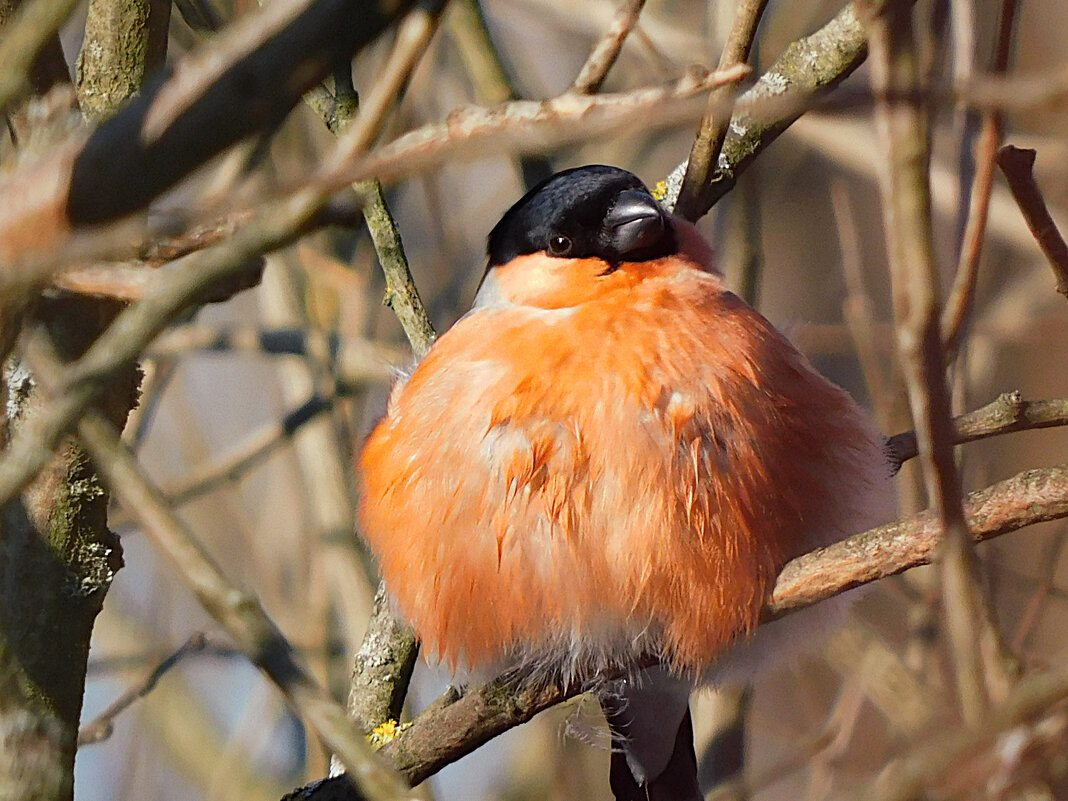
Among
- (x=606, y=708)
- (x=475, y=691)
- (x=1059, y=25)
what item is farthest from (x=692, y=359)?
(x=1059, y=25)

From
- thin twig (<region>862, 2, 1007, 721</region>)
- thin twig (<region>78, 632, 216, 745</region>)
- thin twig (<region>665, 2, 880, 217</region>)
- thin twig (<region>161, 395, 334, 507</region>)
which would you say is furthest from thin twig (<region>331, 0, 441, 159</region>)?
thin twig (<region>161, 395, 334, 507</region>)

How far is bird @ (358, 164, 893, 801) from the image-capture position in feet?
7.52

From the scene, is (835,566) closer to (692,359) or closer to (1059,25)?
(692,359)

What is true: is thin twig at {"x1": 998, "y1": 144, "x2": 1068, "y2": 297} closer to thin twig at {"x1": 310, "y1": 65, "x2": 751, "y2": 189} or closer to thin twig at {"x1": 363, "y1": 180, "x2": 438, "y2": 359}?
thin twig at {"x1": 310, "y1": 65, "x2": 751, "y2": 189}

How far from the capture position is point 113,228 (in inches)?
50.7

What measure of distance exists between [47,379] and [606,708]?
1.53m

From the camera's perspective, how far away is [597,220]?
108 inches

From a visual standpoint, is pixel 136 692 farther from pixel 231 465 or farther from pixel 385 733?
pixel 231 465

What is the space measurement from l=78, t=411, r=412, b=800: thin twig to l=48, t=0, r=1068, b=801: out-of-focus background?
4.24ft

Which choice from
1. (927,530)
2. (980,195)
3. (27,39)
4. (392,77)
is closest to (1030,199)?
(980,195)

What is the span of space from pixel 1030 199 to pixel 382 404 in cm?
164

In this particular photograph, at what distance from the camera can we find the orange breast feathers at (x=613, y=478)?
2.29 meters

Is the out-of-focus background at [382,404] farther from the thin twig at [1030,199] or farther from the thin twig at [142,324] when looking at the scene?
the thin twig at [142,324]

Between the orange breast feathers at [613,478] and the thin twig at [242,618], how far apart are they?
795 millimetres
